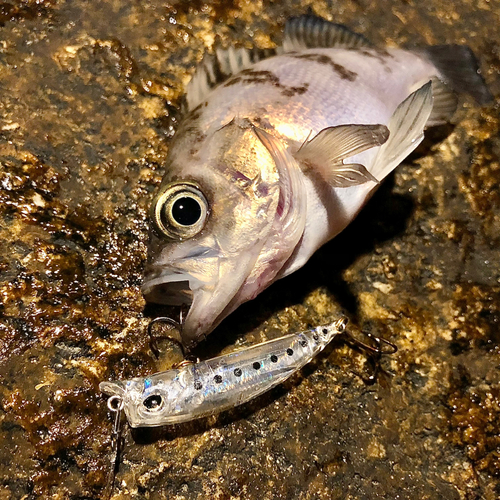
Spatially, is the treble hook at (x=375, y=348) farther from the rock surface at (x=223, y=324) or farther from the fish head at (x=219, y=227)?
the fish head at (x=219, y=227)

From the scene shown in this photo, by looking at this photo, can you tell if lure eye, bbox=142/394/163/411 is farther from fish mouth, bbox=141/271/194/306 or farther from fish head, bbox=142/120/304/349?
fish mouth, bbox=141/271/194/306

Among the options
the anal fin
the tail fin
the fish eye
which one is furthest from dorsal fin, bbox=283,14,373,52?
the fish eye

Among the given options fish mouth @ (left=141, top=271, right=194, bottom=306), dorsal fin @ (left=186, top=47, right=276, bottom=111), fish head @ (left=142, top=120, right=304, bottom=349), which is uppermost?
dorsal fin @ (left=186, top=47, right=276, bottom=111)

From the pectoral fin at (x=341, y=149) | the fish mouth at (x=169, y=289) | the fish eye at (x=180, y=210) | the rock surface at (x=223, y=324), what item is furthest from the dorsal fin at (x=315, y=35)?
the fish mouth at (x=169, y=289)

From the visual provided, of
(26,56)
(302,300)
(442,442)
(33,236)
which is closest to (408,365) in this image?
(442,442)

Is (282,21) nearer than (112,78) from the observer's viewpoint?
No

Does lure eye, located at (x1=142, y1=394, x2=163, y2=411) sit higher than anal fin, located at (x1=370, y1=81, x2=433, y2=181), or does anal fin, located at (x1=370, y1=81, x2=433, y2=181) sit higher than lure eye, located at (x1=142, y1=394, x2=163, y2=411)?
anal fin, located at (x1=370, y1=81, x2=433, y2=181)

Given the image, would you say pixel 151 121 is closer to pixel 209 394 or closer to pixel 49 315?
pixel 49 315
